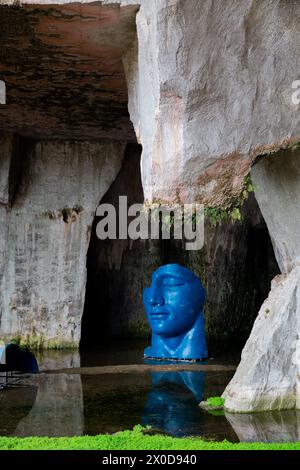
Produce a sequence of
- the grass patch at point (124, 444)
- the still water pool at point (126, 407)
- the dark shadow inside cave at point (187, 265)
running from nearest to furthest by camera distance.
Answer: the grass patch at point (124, 444) < the still water pool at point (126, 407) < the dark shadow inside cave at point (187, 265)

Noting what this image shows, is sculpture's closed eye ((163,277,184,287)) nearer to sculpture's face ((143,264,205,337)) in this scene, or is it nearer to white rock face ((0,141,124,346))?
sculpture's face ((143,264,205,337))

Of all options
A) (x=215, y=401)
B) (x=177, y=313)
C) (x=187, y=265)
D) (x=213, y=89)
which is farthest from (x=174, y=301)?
(x=213, y=89)

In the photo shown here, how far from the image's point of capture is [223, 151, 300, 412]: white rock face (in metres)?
8.17

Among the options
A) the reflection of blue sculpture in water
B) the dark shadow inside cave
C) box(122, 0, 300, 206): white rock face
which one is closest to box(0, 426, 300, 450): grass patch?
the reflection of blue sculpture in water

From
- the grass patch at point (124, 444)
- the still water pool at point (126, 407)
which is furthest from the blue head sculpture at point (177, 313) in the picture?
the grass patch at point (124, 444)

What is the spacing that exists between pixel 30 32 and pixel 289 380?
482 cm

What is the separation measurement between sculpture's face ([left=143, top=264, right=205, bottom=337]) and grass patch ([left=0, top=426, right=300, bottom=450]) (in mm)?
6033

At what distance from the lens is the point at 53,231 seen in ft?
48.9

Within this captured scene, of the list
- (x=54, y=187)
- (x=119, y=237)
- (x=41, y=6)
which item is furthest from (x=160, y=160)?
(x=119, y=237)

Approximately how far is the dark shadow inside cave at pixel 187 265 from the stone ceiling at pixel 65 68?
162 inches

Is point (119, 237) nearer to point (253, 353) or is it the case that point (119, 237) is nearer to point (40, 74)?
point (40, 74)

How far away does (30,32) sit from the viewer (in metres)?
8.45

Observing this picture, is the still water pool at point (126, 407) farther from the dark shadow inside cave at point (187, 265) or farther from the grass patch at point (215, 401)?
the dark shadow inside cave at point (187, 265)

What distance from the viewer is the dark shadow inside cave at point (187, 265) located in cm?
1733
